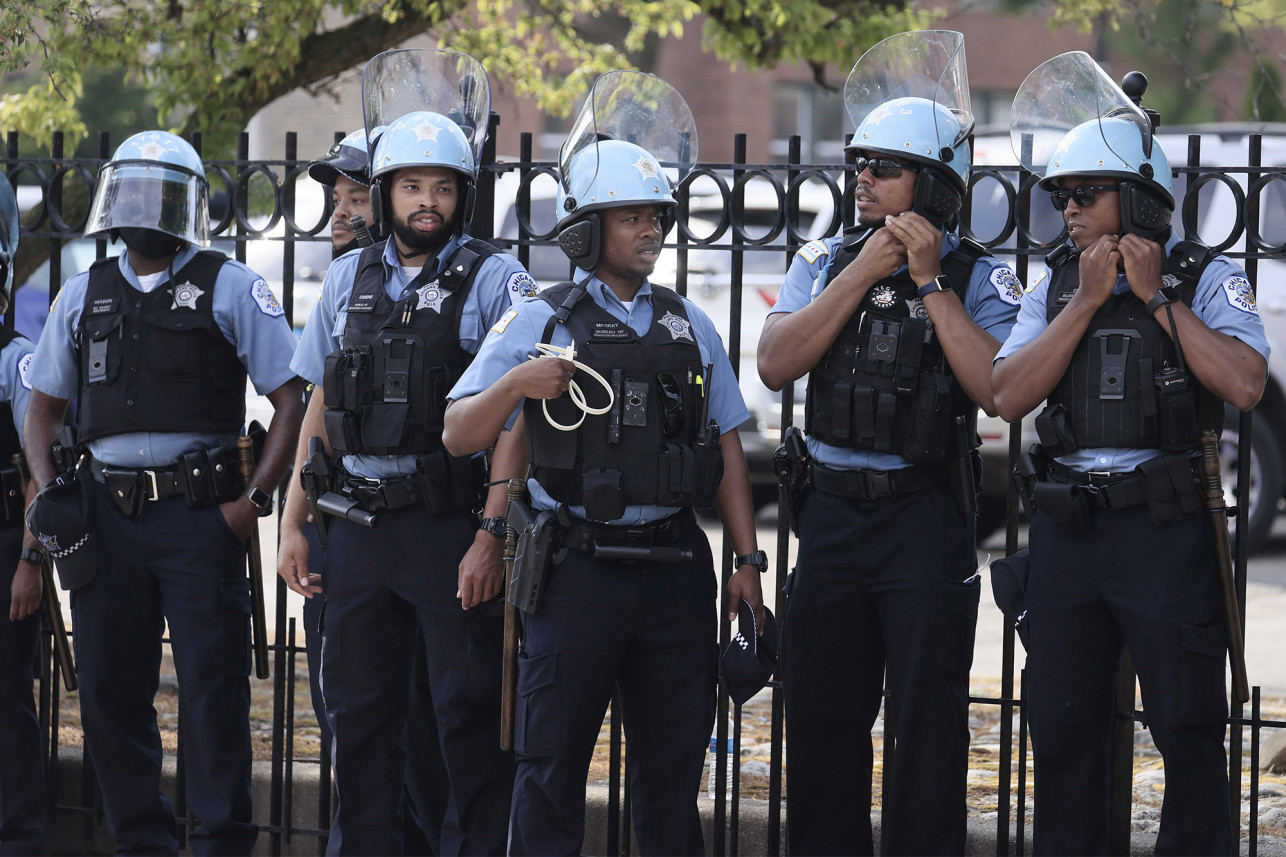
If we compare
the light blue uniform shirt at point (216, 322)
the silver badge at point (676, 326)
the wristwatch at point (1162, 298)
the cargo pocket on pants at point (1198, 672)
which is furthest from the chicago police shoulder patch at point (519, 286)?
the cargo pocket on pants at point (1198, 672)

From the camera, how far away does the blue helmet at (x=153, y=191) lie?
4.68m

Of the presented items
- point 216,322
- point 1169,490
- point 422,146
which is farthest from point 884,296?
point 216,322

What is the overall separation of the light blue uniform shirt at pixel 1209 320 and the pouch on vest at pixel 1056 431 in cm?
4

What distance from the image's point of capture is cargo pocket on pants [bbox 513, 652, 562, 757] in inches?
152

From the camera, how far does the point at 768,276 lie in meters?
8.97

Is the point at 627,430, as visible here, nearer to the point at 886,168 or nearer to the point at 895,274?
the point at 895,274

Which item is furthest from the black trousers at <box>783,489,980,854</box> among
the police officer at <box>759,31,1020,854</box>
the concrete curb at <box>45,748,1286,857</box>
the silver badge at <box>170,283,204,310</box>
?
the silver badge at <box>170,283,204,310</box>

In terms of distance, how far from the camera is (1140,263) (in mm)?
3910

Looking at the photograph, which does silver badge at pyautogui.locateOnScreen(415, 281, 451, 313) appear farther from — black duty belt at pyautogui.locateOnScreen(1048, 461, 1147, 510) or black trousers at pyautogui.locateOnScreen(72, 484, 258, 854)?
black duty belt at pyautogui.locateOnScreen(1048, 461, 1147, 510)

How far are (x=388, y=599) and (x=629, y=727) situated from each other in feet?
2.58

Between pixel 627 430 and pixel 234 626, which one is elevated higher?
pixel 627 430

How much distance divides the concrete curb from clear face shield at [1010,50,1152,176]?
2069mm

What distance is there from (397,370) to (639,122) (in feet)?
3.20

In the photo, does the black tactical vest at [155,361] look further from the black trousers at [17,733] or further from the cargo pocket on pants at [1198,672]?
the cargo pocket on pants at [1198,672]
